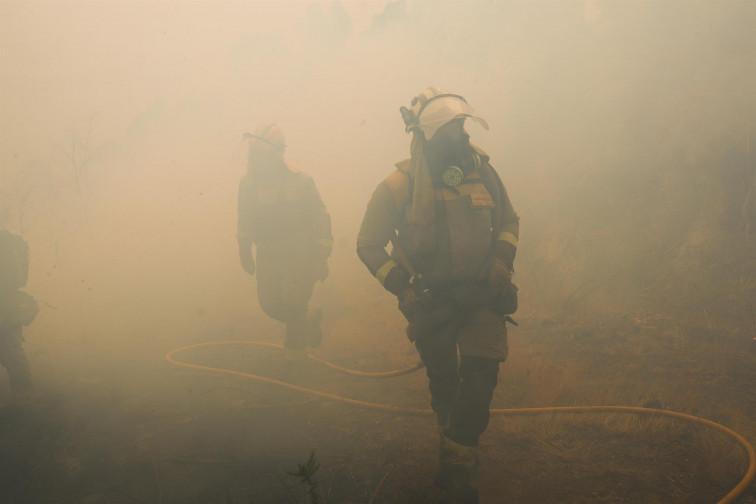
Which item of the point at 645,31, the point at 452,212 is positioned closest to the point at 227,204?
the point at 645,31

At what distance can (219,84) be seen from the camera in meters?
22.0

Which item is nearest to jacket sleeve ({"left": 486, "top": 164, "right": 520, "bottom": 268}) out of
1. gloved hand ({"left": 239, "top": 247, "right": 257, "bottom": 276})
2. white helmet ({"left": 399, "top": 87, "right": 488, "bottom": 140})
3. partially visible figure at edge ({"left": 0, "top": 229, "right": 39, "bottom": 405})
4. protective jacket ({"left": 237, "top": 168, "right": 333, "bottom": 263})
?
white helmet ({"left": 399, "top": 87, "right": 488, "bottom": 140})

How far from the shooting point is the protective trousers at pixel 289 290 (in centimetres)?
495

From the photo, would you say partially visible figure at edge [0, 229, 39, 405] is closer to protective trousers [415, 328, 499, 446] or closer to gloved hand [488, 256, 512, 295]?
protective trousers [415, 328, 499, 446]

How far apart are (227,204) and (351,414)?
37.6 feet

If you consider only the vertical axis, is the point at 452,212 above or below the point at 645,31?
below

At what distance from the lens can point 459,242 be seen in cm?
269

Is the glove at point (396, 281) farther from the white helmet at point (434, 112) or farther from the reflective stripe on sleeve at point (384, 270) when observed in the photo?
the white helmet at point (434, 112)

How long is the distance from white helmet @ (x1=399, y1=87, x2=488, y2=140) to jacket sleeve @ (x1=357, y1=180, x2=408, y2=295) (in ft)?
1.33

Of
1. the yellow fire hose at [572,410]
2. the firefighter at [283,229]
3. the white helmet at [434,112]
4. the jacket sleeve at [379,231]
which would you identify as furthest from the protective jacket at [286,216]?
the white helmet at [434,112]

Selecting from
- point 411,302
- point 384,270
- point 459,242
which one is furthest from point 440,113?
point 411,302

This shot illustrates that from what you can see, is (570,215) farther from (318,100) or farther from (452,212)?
(318,100)

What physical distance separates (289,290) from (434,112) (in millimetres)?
2824

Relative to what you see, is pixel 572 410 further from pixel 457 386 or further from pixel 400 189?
pixel 400 189
